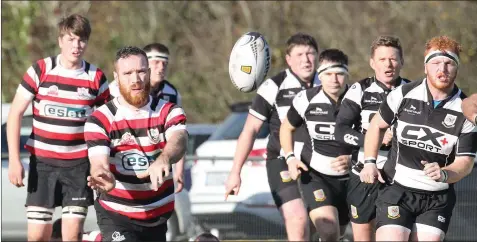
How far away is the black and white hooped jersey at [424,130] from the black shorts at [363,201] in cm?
119

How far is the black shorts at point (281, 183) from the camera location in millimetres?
10273

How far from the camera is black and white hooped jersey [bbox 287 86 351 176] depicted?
32.2ft

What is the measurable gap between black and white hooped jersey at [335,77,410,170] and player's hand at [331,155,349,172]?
286 millimetres

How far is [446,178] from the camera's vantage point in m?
8.05

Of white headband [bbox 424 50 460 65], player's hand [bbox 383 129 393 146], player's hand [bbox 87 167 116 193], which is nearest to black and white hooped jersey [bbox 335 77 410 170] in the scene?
player's hand [bbox 383 129 393 146]

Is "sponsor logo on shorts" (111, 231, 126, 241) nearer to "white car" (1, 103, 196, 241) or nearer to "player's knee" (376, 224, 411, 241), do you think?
"player's knee" (376, 224, 411, 241)

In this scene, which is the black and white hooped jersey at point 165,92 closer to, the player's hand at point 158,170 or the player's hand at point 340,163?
the player's hand at point 340,163

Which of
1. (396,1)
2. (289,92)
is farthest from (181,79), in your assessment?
(289,92)

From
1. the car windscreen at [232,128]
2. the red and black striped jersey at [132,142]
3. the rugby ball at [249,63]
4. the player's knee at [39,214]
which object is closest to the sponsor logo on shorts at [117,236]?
the red and black striped jersey at [132,142]

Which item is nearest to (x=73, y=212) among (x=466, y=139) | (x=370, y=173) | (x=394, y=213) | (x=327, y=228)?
(x=327, y=228)

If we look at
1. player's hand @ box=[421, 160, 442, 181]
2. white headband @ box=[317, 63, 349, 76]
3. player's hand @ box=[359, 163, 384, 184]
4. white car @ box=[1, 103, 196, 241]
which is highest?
white headband @ box=[317, 63, 349, 76]

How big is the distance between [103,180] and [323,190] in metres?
3.15

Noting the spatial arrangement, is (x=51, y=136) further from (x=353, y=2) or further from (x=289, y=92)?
→ (x=353, y=2)

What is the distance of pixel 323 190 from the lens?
9930 millimetres
